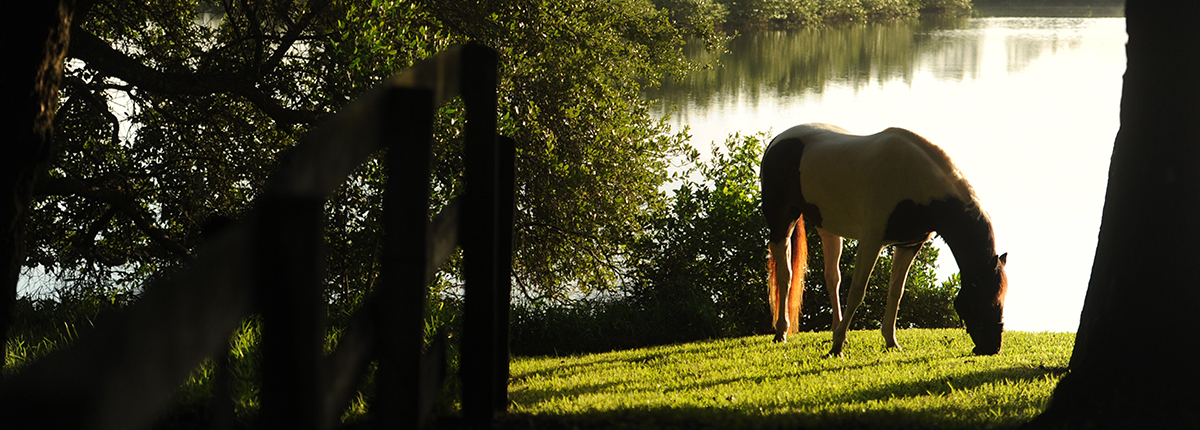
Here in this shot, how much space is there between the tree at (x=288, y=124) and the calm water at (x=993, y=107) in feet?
10.7

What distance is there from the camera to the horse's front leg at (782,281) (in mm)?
7723

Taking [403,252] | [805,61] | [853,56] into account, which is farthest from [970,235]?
[853,56]

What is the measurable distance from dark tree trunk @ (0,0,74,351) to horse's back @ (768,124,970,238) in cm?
523

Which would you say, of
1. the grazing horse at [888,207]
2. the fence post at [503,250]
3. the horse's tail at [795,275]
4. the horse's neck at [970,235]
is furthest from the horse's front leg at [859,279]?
the fence post at [503,250]

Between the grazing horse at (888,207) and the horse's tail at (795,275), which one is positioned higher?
the grazing horse at (888,207)

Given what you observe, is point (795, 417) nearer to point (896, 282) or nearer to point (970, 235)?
point (970, 235)

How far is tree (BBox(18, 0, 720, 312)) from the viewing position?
6902 mm

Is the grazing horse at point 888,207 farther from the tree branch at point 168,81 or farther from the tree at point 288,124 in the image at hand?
the tree branch at point 168,81

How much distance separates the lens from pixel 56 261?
784 centimetres

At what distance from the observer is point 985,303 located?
6246 mm

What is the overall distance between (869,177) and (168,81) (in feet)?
18.4

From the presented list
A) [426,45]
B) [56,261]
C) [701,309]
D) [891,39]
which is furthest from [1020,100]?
[56,261]

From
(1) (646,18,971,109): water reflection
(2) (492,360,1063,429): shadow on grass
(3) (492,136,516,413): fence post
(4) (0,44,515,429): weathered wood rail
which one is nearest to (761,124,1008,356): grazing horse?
(2) (492,360,1063,429): shadow on grass

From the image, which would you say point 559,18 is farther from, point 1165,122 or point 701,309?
point 1165,122
